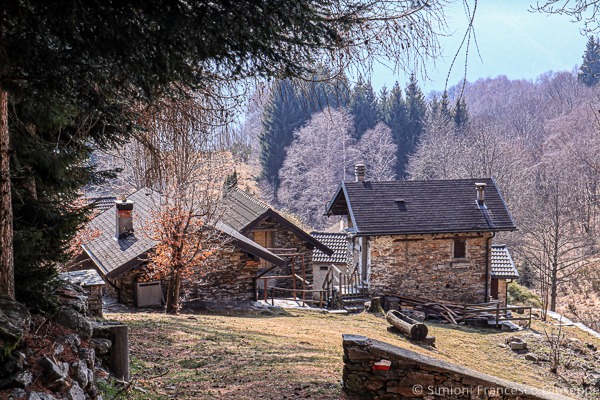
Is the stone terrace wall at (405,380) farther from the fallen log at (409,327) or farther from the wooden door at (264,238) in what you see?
the wooden door at (264,238)

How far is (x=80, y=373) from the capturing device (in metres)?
4.92

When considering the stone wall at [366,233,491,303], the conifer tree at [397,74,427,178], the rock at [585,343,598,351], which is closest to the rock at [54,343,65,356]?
the rock at [585,343,598,351]

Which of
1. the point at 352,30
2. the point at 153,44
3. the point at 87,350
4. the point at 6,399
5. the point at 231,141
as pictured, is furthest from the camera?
the point at 231,141

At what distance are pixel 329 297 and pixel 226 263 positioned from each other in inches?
226

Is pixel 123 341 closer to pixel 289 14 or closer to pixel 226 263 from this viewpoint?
pixel 289 14

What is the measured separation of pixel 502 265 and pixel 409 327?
428 inches

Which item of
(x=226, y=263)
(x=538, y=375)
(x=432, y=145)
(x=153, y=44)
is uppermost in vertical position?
(x=432, y=145)

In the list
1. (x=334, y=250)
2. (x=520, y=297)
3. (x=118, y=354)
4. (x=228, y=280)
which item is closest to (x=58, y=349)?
(x=118, y=354)

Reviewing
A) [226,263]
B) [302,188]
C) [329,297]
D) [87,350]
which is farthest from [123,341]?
[302,188]

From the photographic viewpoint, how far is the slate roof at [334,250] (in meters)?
28.7

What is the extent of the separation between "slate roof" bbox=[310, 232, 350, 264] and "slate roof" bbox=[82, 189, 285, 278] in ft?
28.7

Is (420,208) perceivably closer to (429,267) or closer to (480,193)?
(429,267)

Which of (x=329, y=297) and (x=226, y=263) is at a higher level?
(x=226, y=263)

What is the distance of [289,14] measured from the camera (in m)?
4.12
